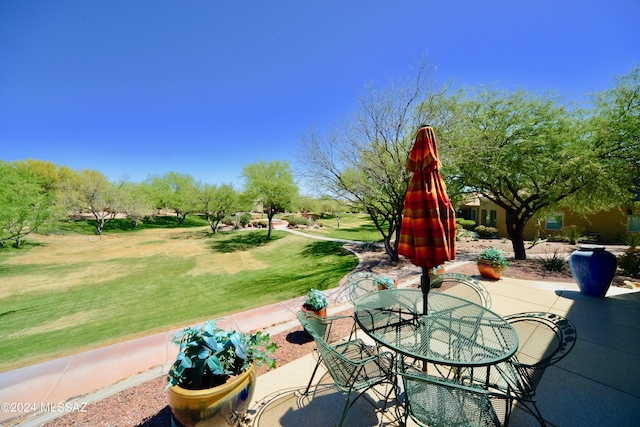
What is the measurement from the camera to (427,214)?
259 centimetres

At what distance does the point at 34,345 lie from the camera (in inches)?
210

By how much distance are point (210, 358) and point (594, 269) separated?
316 inches

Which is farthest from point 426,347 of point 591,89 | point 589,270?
point 591,89

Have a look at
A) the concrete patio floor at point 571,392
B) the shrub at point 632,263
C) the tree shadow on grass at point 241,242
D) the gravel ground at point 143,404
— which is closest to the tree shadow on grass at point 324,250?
the tree shadow on grass at point 241,242

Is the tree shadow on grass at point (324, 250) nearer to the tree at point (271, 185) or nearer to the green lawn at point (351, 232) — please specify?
the green lawn at point (351, 232)

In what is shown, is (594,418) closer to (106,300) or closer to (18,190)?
(106,300)

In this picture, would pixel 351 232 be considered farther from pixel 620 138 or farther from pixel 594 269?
pixel 594 269

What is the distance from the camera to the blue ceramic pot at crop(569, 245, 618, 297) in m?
5.25

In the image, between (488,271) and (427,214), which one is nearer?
(427,214)

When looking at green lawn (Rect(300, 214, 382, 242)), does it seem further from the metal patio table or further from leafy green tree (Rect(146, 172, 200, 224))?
the metal patio table

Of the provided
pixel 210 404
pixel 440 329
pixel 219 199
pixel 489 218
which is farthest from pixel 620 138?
pixel 219 199

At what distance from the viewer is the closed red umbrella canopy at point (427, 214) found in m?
2.54

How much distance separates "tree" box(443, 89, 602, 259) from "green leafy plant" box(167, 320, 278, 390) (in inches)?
364

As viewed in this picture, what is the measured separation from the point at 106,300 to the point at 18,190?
44.0 feet
